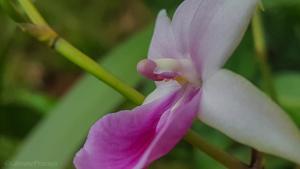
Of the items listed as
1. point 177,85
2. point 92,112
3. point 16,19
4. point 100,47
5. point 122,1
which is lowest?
point 122,1

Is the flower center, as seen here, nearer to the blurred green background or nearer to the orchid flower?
the orchid flower

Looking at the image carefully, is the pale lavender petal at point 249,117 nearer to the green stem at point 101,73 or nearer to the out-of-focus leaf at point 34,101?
the green stem at point 101,73

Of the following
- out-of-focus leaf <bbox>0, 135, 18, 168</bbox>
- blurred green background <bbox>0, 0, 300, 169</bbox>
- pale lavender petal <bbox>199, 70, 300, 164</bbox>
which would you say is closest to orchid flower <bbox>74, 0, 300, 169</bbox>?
pale lavender petal <bbox>199, 70, 300, 164</bbox>

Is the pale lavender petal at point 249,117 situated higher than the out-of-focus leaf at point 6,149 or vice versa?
the pale lavender petal at point 249,117

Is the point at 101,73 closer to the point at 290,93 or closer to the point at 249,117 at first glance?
the point at 249,117

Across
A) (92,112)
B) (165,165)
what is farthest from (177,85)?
(165,165)

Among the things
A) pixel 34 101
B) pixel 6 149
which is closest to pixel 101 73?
pixel 6 149

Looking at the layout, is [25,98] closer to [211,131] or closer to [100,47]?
[100,47]

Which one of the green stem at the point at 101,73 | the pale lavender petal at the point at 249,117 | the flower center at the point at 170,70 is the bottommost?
the pale lavender petal at the point at 249,117

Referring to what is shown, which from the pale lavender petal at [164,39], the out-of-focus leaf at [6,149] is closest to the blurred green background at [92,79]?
the out-of-focus leaf at [6,149]
